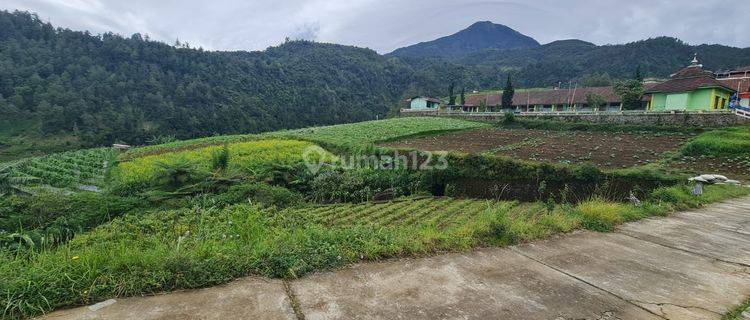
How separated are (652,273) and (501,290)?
1.63m

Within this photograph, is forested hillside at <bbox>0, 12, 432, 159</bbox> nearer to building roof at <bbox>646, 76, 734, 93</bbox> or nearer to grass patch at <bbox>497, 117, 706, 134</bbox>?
grass patch at <bbox>497, 117, 706, 134</bbox>

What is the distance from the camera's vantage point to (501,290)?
2.75m

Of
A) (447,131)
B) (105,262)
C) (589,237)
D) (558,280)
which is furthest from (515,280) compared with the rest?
(447,131)

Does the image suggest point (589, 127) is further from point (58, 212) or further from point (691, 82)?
point (58, 212)

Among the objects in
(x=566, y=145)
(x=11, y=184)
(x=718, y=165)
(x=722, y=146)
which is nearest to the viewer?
(x=718, y=165)

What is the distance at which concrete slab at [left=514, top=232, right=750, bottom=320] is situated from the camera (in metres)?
2.71

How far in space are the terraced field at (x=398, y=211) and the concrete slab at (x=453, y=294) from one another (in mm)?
8081

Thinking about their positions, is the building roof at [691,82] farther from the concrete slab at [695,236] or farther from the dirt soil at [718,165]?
the concrete slab at [695,236]

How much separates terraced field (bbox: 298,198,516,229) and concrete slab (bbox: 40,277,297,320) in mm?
8644

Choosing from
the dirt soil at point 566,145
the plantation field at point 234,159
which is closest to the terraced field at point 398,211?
the plantation field at point 234,159

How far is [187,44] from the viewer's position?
9075 cm

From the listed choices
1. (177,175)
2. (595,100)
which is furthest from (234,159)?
(595,100)

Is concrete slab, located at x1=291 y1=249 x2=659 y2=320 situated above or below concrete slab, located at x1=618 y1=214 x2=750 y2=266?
above

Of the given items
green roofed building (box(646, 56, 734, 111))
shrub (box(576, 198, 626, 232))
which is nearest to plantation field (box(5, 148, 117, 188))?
shrub (box(576, 198, 626, 232))
